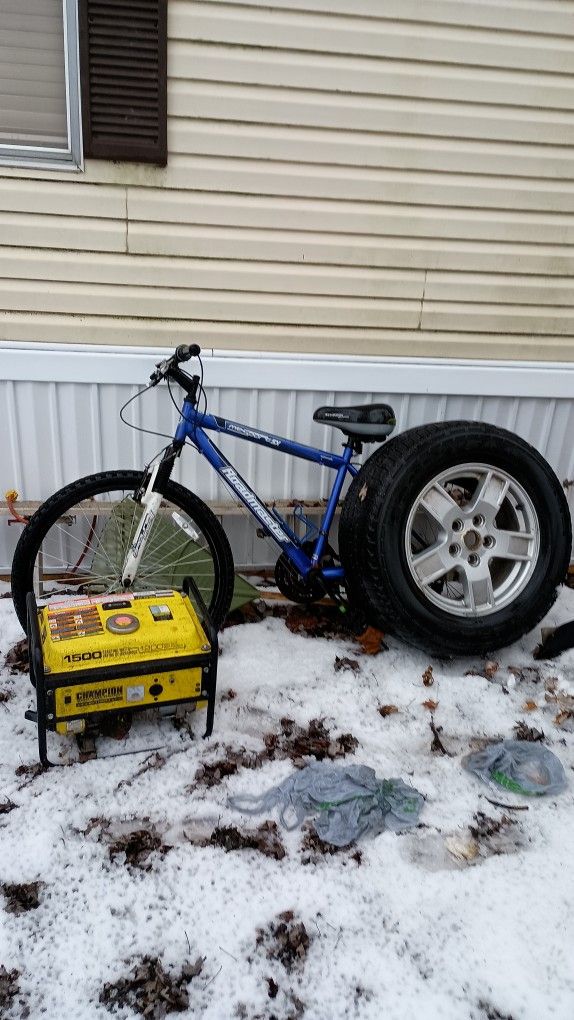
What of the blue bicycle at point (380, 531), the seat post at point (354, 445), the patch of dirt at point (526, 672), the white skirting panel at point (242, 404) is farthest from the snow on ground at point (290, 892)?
the white skirting panel at point (242, 404)

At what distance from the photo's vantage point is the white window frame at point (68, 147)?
3.05 m

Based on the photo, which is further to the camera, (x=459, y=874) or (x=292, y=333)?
(x=292, y=333)

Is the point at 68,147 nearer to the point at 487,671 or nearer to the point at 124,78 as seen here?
the point at 124,78

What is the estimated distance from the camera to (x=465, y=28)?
129 inches

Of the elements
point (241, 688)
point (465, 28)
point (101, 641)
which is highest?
point (465, 28)

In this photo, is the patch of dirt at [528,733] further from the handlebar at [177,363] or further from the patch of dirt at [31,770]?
the handlebar at [177,363]

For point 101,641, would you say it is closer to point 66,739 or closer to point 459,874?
point 66,739

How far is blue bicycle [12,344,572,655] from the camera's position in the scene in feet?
9.78

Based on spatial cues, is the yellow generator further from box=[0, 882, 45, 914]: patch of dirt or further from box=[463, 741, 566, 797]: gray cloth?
box=[463, 741, 566, 797]: gray cloth

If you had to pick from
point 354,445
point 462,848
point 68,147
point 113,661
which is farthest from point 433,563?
point 68,147

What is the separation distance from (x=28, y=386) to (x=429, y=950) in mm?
3020

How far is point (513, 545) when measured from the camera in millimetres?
3240

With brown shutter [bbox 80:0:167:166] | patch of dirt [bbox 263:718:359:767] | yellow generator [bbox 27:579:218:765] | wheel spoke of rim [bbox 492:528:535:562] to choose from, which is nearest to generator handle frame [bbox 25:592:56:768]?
yellow generator [bbox 27:579:218:765]

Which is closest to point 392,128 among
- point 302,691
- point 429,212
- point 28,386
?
point 429,212
